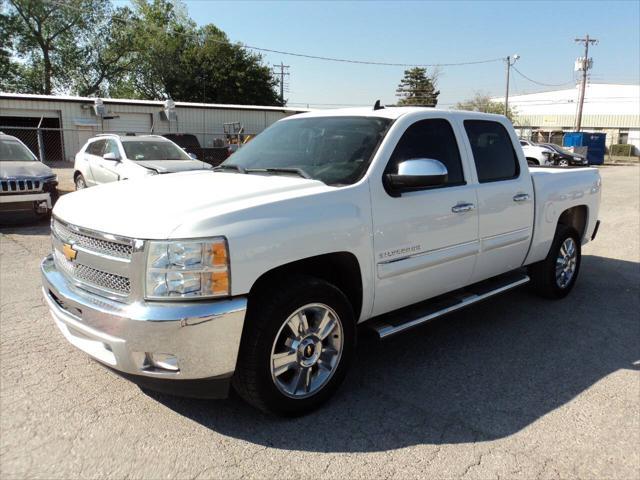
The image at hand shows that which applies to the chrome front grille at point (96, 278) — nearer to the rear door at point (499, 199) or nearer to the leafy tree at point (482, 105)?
the rear door at point (499, 199)

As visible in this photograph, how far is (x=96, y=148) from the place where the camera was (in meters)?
12.5

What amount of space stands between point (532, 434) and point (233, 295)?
6.51ft

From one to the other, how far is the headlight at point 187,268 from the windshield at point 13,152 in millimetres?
9111

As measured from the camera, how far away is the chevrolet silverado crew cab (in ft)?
9.11

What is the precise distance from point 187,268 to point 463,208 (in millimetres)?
2310

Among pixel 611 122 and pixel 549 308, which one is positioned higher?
pixel 611 122

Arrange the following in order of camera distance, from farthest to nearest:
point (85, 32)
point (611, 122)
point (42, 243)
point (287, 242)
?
point (611, 122) → point (85, 32) → point (42, 243) → point (287, 242)

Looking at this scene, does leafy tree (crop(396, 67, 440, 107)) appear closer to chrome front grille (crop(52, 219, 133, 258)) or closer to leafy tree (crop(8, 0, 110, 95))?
leafy tree (crop(8, 0, 110, 95))

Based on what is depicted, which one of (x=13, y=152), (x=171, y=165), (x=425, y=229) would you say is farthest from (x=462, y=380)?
(x=13, y=152)

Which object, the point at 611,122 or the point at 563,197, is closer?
the point at 563,197

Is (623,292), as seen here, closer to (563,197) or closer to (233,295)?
(563,197)

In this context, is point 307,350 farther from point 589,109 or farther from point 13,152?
point 589,109

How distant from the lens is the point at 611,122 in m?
77.4

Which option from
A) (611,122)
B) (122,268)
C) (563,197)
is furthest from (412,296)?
(611,122)
